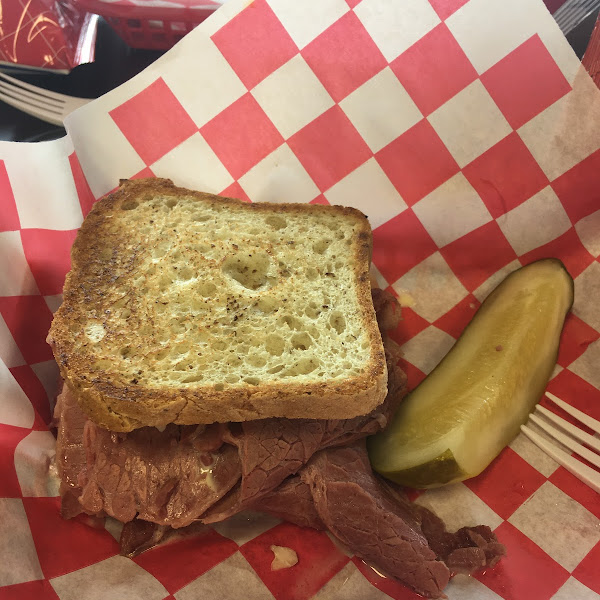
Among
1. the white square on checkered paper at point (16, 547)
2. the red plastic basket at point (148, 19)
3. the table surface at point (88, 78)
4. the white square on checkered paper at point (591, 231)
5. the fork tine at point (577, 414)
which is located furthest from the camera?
the red plastic basket at point (148, 19)

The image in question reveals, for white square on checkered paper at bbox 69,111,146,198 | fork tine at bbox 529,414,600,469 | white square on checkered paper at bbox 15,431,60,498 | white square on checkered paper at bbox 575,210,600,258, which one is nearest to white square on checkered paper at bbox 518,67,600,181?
white square on checkered paper at bbox 575,210,600,258

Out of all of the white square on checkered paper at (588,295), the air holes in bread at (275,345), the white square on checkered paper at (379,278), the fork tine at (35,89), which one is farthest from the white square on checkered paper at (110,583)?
the fork tine at (35,89)

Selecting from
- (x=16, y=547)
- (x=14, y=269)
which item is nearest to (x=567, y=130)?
(x=14, y=269)

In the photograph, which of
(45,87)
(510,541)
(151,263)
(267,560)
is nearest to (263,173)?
(151,263)

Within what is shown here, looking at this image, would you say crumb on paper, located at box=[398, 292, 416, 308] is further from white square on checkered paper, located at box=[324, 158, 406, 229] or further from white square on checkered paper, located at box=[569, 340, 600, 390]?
white square on checkered paper, located at box=[569, 340, 600, 390]

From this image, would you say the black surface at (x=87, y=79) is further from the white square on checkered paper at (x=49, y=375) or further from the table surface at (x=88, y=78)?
the white square on checkered paper at (x=49, y=375)

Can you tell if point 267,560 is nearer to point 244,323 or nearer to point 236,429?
point 236,429

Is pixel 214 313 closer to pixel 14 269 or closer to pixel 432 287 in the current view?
pixel 14 269
